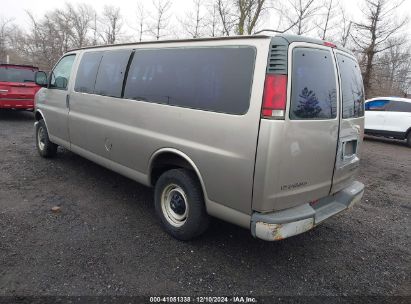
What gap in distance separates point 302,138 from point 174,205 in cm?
162

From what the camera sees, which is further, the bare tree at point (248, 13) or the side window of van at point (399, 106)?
the bare tree at point (248, 13)

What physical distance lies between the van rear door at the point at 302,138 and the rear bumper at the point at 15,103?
1005cm

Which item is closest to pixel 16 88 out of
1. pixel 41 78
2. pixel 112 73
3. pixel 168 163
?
pixel 41 78

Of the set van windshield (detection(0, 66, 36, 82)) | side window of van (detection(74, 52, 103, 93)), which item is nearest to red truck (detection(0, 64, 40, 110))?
van windshield (detection(0, 66, 36, 82))

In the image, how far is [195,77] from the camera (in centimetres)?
321

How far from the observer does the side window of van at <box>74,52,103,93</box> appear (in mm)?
4639

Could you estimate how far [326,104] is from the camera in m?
3.00

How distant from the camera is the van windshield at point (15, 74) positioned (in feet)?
33.4

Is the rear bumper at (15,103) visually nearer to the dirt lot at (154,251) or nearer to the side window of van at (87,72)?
the dirt lot at (154,251)

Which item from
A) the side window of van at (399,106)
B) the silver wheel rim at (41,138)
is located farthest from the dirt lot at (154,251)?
the side window of van at (399,106)

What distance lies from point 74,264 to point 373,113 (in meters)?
12.6

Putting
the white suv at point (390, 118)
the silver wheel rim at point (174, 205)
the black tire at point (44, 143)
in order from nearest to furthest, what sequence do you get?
1. the silver wheel rim at point (174, 205)
2. the black tire at point (44, 143)
3. the white suv at point (390, 118)

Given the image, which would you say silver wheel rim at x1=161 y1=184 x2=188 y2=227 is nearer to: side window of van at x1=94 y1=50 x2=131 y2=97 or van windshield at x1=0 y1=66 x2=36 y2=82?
side window of van at x1=94 y1=50 x2=131 y2=97

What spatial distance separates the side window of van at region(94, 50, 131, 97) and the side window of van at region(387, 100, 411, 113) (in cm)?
1140
